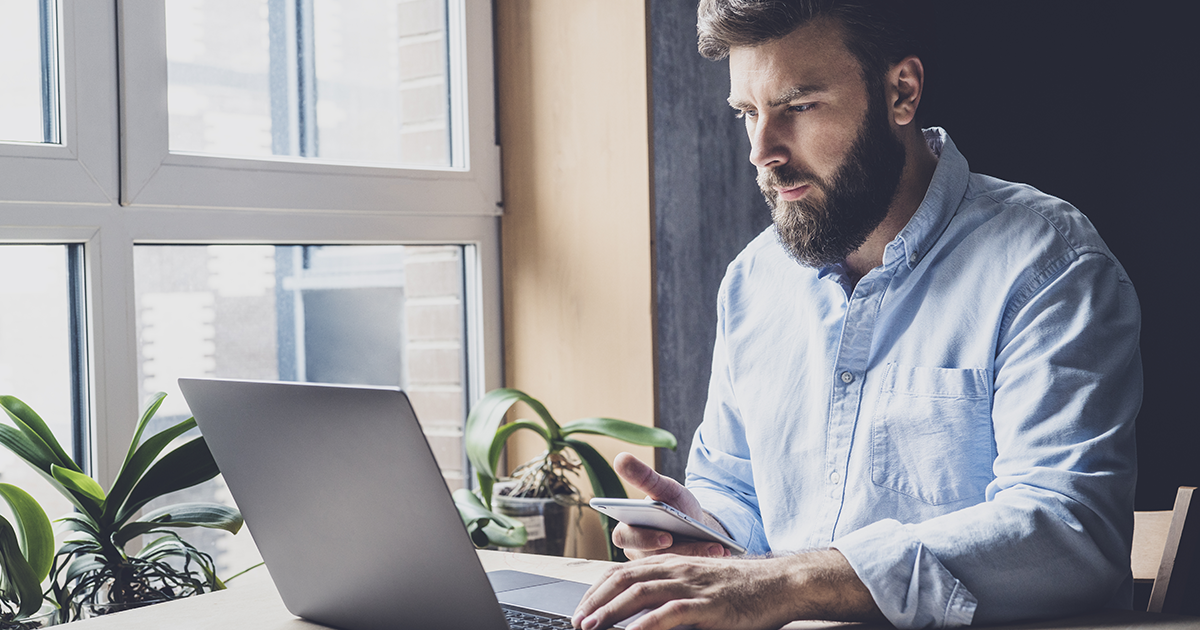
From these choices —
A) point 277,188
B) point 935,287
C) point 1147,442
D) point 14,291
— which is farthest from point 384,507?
point 1147,442

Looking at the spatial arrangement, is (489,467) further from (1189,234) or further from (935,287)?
(1189,234)

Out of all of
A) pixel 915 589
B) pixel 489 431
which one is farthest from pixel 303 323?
pixel 915 589

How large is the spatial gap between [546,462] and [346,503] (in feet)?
4.14

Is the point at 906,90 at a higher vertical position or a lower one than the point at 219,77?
lower

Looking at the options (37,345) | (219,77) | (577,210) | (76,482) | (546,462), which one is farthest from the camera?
(577,210)

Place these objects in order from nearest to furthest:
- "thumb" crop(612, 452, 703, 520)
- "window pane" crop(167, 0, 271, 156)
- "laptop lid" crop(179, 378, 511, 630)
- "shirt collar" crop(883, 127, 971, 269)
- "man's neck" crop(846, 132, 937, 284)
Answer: "laptop lid" crop(179, 378, 511, 630) < "thumb" crop(612, 452, 703, 520) < "shirt collar" crop(883, 127, 971, 269) < "man's neck" crop(846, 132, 937, 284) < "window pane" crop(167, 0, 271, 156)

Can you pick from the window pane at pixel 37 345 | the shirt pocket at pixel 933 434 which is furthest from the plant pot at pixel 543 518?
the shirt pocket at pixel 933 434

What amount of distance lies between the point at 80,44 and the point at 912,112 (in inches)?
53.1

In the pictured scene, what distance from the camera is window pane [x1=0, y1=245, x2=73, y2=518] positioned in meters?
1.75

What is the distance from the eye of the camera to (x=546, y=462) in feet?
7.39

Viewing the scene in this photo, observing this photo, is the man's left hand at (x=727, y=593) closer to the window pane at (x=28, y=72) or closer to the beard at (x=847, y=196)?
the beard at (x=847, y=196)

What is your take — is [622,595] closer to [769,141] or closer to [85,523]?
[769,141]

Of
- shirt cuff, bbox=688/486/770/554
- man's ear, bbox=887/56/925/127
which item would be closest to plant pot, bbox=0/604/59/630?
shirt cuff, bbox=688/486/770/554

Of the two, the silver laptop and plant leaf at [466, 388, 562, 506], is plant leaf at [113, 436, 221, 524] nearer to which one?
the silver laptop
